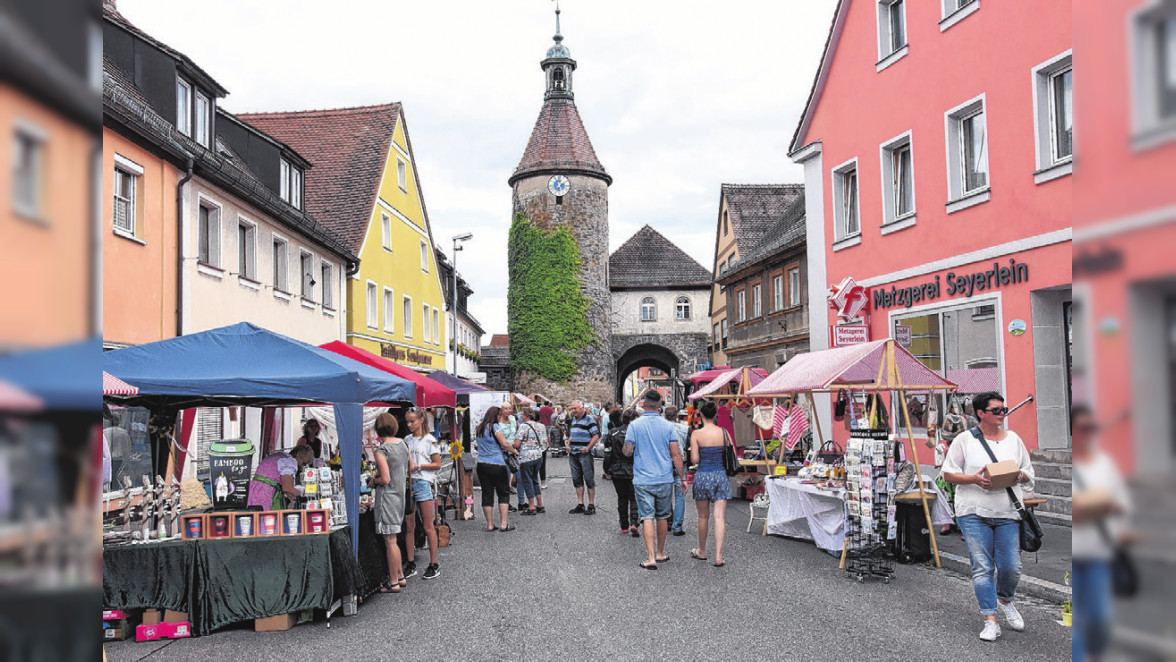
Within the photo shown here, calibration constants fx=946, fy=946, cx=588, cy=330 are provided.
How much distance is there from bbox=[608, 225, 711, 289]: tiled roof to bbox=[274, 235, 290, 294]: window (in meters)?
30.4

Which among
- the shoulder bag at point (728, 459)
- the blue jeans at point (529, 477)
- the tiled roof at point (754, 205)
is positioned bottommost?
the blue jeans at point (529, 477)

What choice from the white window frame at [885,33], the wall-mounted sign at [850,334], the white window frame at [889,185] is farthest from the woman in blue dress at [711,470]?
the white window frame at [885,33]

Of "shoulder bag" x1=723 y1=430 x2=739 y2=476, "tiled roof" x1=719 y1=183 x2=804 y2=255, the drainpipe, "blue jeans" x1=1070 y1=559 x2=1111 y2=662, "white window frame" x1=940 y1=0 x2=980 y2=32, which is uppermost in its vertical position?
"tiled roof" x1=719 y1=183 x2=804 y2=255

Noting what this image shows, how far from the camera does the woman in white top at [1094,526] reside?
624 millimetres

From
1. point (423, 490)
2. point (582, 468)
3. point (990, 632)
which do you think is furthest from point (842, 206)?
point (990, 632)

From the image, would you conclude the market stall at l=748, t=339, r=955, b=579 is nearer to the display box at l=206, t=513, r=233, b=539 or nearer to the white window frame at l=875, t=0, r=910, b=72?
the display box at l=206, t=513, r=233, b=539

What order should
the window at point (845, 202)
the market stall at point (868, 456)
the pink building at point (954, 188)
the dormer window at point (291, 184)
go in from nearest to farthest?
1. the market stall at point (868, 456)
2. the pink building at point (954, 188)
3. the window at point (845, 202)
4. the dormer window at point (291, 184)

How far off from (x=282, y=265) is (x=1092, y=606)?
2278cm

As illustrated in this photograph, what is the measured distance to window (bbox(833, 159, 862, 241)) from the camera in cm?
1834

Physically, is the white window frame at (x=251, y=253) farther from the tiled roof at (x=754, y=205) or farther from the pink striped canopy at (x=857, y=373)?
the tiled roof at (x=754, y=205)

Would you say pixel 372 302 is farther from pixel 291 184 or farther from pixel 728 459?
pixel 728 459

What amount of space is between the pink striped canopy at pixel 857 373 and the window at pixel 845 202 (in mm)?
6634

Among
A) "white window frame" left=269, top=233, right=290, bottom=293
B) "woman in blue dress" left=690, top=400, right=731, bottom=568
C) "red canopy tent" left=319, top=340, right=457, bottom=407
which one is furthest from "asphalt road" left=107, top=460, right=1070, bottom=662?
"white window frame" left=269, top=233, right=290, bottom=293

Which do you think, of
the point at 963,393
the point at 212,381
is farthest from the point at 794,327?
the point at 212,381
